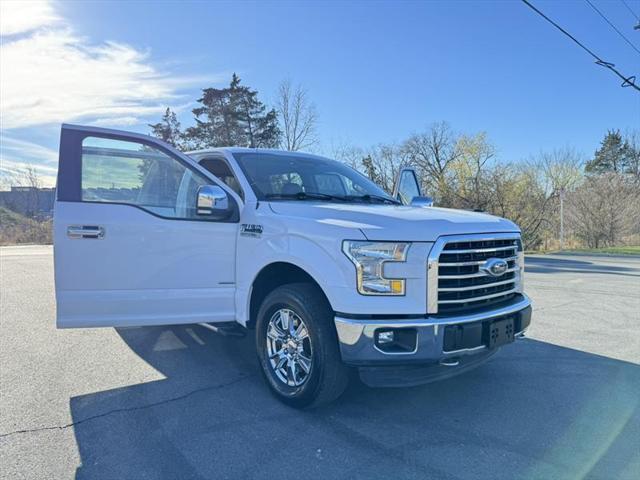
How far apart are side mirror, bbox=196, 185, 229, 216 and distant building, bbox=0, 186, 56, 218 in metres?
27.4

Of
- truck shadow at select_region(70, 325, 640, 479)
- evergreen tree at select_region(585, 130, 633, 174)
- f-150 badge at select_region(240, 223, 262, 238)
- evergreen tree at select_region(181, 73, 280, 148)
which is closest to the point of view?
truck shadow at select_region(70, 325, 640, 479)

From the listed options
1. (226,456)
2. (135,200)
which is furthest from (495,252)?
(135,200)

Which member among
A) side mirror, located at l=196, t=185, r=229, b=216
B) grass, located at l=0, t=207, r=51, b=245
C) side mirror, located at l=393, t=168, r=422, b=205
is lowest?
grass, located at l=0, t=207, r=51, b=245

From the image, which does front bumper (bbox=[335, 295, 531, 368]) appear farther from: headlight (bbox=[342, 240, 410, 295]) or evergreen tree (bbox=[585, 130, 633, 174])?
evergreen tree (bbox=[585, 130, 633, 174])

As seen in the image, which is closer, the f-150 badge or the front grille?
the front grille

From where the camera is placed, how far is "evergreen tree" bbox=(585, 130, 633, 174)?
51.9 meters

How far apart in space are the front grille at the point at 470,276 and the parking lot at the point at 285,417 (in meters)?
0.86

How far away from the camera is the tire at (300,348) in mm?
3236

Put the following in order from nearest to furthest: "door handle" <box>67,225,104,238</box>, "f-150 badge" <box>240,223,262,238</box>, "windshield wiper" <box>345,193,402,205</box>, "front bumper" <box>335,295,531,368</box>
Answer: "front bumper" <box>335,295,531,368</box>
"door handle" <box>67,225,104,238</box>
"f-150 badge" <box>240,223,262,238</box>
"windshield wiper" <box>345,193,402,205</box>

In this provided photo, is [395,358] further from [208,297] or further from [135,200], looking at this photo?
[135,200]

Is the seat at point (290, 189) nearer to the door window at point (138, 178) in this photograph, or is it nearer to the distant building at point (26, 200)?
the door window at point (138, 178)

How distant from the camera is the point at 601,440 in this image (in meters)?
3.07

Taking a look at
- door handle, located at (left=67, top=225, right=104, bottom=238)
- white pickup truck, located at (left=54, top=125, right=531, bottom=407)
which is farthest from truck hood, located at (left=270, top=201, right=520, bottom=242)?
door handle, located at (left=67, top=225, right=104, bottom=238)

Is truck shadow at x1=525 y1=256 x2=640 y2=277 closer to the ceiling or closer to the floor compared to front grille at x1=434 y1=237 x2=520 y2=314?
closer to the floor
